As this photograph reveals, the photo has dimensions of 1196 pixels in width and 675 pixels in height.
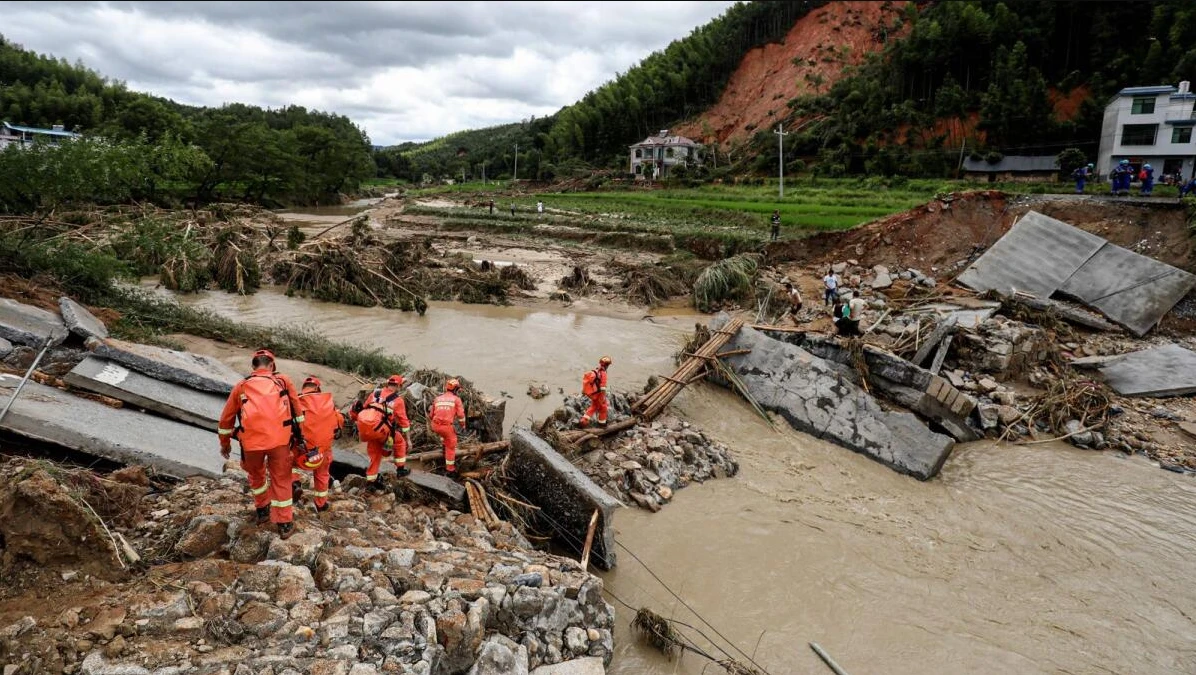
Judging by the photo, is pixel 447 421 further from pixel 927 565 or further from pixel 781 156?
pixel 781 156

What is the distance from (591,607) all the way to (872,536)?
14.1 ft

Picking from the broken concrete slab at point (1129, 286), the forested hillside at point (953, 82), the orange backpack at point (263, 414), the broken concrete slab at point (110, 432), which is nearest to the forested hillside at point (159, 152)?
the broken concrete slab at point (110, 432)

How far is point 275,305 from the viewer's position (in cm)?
1709

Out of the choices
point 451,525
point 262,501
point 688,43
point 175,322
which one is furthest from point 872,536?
point 688,43

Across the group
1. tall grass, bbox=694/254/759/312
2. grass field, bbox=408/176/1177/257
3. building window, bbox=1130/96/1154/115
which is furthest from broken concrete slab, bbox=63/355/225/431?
building window, bbox=1130/96/1154/115

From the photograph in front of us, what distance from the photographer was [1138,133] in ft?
112

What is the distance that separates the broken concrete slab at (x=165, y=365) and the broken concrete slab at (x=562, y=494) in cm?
396

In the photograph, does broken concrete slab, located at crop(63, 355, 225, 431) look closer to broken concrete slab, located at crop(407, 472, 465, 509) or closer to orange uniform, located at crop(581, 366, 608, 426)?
broken concrete slab, located at crop(407, 472, 465, 509)

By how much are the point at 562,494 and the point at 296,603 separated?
308cm

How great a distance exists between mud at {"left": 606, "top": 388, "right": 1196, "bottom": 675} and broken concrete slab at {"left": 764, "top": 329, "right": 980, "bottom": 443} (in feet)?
3.20

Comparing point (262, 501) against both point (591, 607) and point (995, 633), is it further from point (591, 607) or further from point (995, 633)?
point (995, 633)

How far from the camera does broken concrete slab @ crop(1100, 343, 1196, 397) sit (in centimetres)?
1187

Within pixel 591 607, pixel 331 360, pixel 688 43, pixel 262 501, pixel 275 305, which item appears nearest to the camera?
pixel 262 501

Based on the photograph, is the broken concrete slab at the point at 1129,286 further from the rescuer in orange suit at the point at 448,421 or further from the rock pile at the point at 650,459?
the rescuer in orange suit at the point at 448,421
